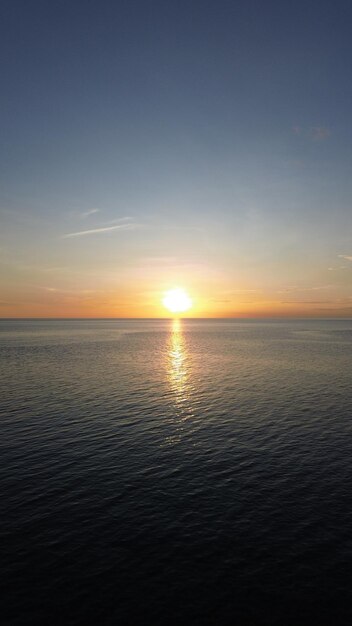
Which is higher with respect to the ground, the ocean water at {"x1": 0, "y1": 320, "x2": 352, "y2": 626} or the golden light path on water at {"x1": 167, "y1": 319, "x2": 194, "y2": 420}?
the ocean water at {"x1": 0, "y1": 320, "x2": 352, "y2": 626}

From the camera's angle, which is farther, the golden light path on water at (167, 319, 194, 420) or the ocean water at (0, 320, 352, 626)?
the golden light path on water at (167, 319, 194, 420)

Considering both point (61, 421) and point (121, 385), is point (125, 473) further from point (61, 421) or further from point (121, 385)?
point (121, 385)

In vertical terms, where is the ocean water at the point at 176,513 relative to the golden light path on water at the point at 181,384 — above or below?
above

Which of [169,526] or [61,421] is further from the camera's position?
[61,421]

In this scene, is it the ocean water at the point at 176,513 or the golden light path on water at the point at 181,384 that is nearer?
the ocean water at the point at 176,513

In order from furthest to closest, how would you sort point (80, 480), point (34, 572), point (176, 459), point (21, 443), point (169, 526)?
point (21, 443)
point (176, 459)
point (80, 480)
point (169, 526)
point (34, 572)

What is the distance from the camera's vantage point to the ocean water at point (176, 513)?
57.5ft

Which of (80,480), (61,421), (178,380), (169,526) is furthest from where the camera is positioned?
(178,380)

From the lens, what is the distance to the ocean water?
1753 centimetres

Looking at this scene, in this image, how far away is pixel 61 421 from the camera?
152 feet

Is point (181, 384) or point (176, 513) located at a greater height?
point (176, 513)

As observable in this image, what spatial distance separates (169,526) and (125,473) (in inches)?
350

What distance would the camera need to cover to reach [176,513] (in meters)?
25.2

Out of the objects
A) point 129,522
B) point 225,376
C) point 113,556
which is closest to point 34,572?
point 113,556
